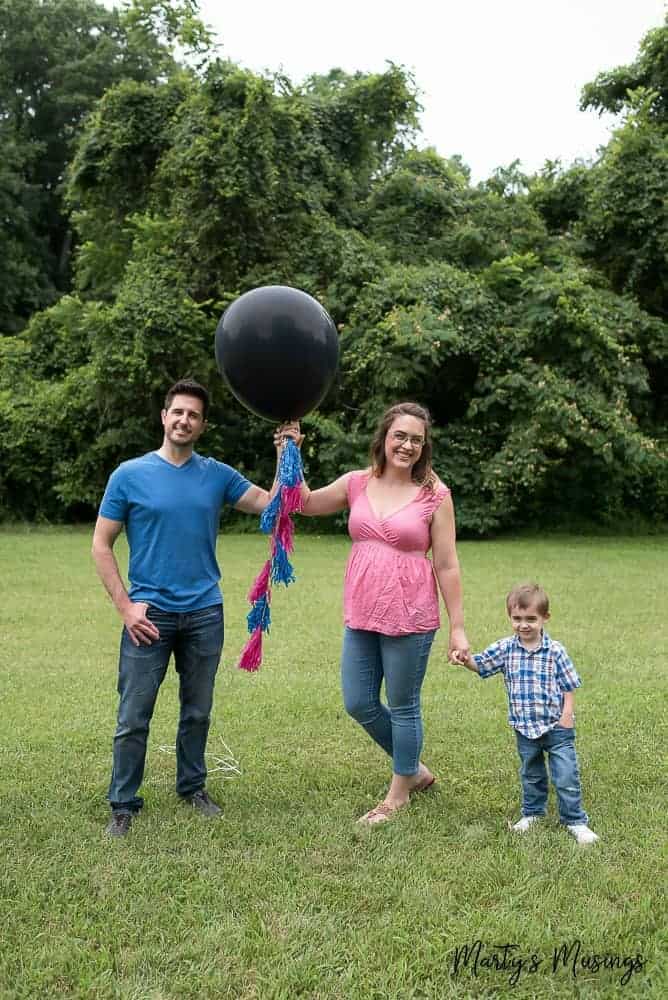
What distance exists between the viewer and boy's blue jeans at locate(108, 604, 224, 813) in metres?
3.81

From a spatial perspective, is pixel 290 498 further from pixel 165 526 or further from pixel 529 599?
pixel 529 599

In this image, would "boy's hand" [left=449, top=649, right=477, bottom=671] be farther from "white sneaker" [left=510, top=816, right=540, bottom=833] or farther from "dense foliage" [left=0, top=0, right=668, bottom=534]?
"dense foliage" [left=0, top=0, right=668, bottom=534]

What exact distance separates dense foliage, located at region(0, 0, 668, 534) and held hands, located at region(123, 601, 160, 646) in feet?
37.6

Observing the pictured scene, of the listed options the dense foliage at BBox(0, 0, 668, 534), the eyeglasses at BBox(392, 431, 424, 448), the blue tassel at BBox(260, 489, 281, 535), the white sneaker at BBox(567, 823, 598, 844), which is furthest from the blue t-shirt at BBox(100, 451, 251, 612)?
the dense foliage at BBox(0, 0, 668, 534)

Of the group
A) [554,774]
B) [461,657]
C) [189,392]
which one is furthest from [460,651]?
[189,392]

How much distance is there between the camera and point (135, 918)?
119 inches

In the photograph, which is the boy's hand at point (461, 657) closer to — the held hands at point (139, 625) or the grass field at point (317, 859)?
the grass field at point (317, 859)

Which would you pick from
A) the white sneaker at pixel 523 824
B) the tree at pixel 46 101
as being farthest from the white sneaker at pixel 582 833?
the tree at pixel 46 101

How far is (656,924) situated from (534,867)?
483 mm

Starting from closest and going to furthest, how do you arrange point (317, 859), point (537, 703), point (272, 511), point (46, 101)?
point (317, 859) → point (537, 703) → point (272, 511) → point (46, 101)

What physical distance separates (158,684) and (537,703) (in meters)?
1.56

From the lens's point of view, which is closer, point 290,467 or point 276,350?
point 276,350

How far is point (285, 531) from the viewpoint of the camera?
4.11 m

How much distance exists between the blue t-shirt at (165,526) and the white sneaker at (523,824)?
154cm
